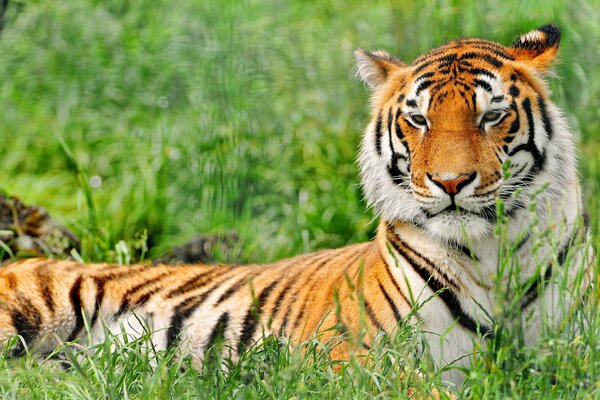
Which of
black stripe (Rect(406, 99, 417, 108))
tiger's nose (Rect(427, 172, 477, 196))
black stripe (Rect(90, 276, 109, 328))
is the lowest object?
black stripe (Rect(90, 276, 109, 328))

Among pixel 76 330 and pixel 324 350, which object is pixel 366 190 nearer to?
pixel 324 350

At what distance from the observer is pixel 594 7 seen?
6.48 metres

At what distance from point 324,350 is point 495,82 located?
1.15 metres

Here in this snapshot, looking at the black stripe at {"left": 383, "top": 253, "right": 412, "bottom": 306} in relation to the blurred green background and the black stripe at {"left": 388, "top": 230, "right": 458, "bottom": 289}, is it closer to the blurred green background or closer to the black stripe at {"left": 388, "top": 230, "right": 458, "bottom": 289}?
the black stripe at {"left": 388, "top": 230, "right": 458, "bottom": 289}

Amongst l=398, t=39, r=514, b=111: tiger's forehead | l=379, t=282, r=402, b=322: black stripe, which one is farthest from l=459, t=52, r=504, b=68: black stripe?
l=379, t=282, r=402, b=322: black stripe

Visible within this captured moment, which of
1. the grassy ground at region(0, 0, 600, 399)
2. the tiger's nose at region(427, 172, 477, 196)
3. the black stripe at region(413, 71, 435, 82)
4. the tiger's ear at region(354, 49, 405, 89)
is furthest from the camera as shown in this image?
the grassy ground at region(0, 0, 600, 399)

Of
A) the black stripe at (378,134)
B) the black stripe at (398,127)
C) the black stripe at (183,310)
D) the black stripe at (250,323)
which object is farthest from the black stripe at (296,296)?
the black stripe at (398,127)

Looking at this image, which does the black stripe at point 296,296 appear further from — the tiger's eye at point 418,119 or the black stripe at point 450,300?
the tiger's eye at point 418,119

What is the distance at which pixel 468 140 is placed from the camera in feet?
11.6

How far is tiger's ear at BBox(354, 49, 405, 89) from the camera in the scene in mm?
4098

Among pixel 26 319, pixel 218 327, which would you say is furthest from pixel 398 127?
pixel 26 319

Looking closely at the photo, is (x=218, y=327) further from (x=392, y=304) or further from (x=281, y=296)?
(x=392, y=304)

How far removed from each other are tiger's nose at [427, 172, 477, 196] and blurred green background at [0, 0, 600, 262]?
187cm

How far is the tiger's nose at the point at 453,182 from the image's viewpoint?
346 centimetres
